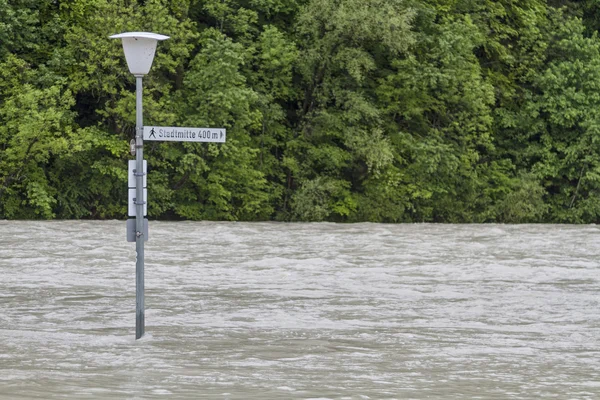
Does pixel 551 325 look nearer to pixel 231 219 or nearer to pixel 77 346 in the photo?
pixel 77 346

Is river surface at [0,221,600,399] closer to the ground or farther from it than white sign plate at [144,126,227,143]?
closer to the ground

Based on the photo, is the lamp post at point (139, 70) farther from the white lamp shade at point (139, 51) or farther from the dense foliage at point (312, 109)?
the dense foliage at point (312, 109)

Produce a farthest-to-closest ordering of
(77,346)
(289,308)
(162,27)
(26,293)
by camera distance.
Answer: (162,27) < (26,293) < (289,308) < (77,346)

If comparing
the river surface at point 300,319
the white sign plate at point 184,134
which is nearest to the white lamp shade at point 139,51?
the white sign plate at point 184,134

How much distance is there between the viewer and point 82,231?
106 ft

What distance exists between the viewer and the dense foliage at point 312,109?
38.8m

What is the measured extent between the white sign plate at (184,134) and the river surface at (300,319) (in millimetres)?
2273

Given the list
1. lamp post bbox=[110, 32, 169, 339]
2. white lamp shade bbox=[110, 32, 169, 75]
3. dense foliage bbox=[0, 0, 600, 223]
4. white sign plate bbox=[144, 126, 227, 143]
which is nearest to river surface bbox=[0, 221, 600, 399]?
lamp post bbox=[110, 32, 169, 339]

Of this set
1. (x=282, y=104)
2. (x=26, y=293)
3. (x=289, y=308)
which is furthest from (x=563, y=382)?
(x=282, y=104)

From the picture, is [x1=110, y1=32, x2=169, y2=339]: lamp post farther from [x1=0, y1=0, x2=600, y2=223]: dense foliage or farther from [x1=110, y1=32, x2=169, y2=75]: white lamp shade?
[x1=0, y1=0, x2=600, y2=223]: dense foliage

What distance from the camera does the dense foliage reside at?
38.8m

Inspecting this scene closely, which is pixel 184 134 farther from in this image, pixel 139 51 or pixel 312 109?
pixel 312 109

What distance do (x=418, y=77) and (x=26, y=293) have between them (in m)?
25.2

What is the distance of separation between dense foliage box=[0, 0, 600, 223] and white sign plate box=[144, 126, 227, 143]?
23.9 m
